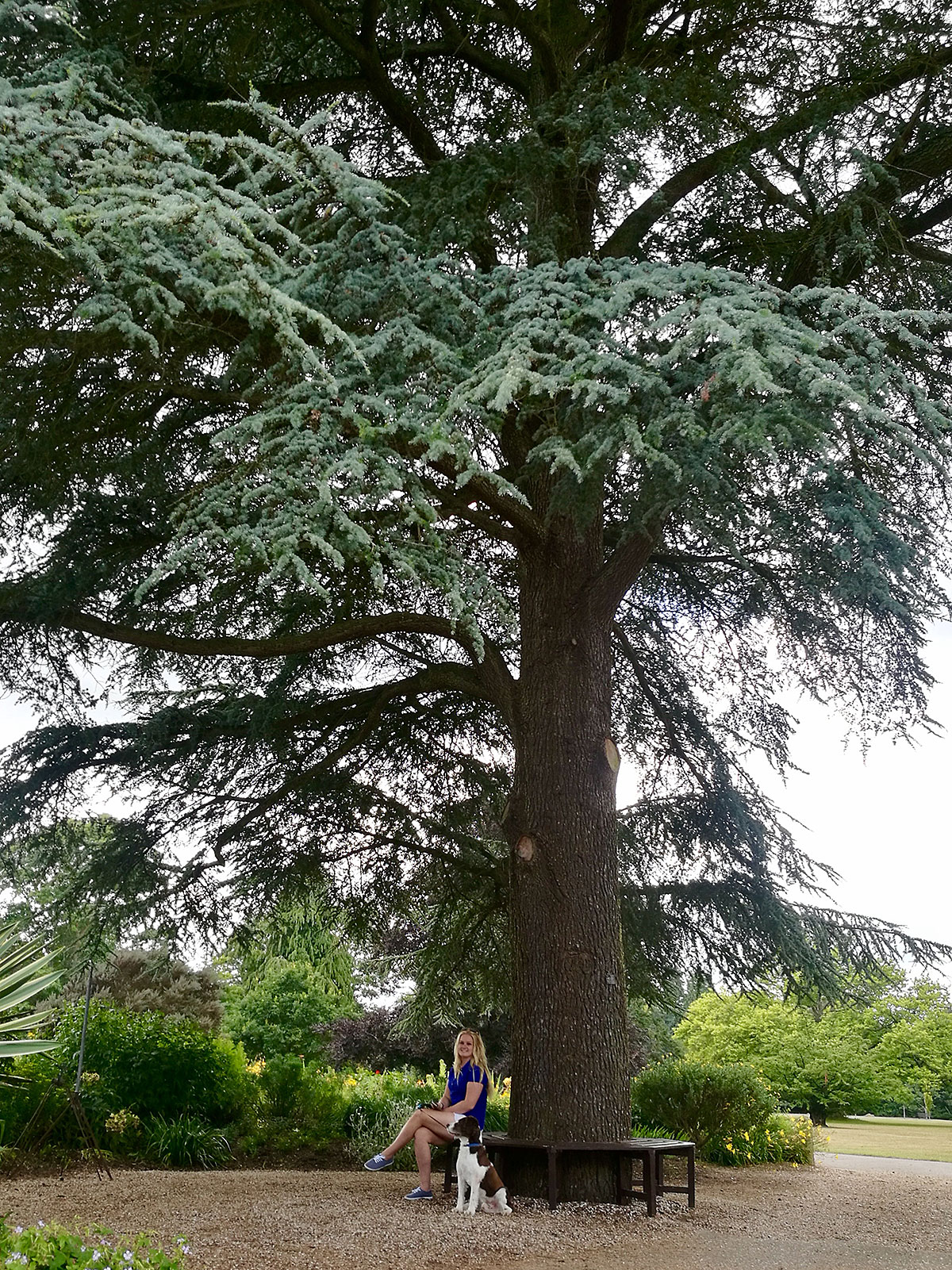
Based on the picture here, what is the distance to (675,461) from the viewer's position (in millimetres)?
5789

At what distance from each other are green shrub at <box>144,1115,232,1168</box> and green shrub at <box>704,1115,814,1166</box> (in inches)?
203

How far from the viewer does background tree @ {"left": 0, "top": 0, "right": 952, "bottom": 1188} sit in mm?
5660

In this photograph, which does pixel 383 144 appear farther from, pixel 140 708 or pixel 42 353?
pixel 140 708

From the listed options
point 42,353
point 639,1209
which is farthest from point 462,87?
point 639,1209

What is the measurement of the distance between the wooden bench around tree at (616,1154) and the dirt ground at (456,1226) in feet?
0.44

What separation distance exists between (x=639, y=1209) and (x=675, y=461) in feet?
16.3

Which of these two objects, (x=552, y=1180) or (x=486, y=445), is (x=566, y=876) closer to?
(x=552, y=1180)

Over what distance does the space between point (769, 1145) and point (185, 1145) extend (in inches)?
248

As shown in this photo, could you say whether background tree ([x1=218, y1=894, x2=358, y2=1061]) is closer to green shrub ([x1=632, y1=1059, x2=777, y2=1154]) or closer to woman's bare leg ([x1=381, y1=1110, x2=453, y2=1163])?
green shrub ([x1=632, y1=1059, x2=777, y2=1154])

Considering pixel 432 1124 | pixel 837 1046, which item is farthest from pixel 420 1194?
pixel 837 1046

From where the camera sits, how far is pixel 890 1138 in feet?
61.6

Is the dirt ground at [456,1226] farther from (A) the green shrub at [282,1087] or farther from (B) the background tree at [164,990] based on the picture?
(B) the background tree at [164,990]

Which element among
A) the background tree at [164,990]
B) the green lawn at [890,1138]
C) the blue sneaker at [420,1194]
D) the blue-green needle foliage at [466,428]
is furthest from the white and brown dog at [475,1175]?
the background tree at [164,990]

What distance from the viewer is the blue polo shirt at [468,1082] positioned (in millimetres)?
7312
